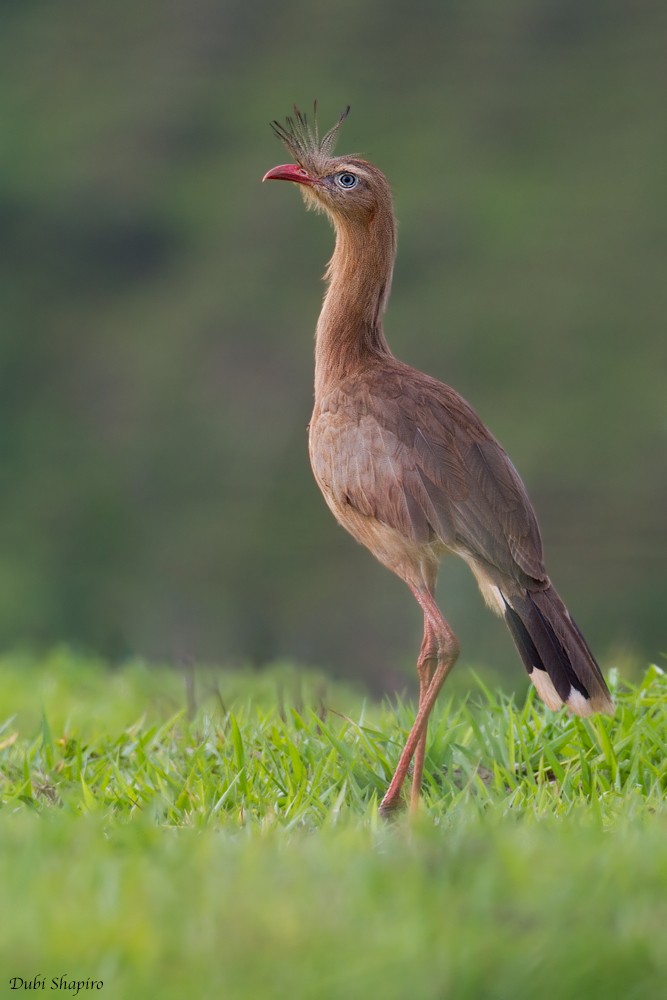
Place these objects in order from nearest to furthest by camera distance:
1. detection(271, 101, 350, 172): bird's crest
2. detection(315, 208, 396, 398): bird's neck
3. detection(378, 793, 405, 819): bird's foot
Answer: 1. detection(378, 793, 405, 819): bird's foot
2. detection(315, 208, 396, 398): bird's neck
3. detection(271, 101, 350, 172): bird's crest

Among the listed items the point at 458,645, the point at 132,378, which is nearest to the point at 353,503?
the point at 458,645

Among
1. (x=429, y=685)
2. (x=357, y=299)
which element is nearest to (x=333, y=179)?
(x=357, y=299)

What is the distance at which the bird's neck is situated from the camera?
12.9 feet

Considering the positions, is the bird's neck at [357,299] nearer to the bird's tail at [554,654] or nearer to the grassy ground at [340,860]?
the bird's tail at [554,654]

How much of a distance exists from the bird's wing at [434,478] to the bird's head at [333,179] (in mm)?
607

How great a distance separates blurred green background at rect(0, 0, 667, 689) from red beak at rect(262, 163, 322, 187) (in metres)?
5.64

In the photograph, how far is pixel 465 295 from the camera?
54.1 feet

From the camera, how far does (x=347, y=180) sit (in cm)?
397

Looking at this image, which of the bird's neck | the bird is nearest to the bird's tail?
the bird

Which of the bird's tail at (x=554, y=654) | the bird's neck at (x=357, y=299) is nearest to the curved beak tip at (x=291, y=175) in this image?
the bird's neck at (x=357, y=299)

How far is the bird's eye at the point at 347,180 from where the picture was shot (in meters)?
3.96

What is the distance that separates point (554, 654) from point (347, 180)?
1487 mm

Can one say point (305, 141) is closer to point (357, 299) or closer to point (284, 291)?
point (357, 299)

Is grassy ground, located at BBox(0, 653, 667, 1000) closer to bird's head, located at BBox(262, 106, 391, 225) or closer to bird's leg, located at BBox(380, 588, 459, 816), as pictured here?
bird's leg, located at BBox(380, 588, 459, 816)
